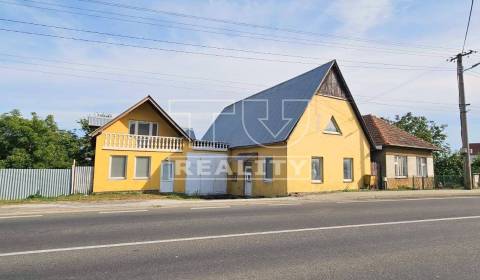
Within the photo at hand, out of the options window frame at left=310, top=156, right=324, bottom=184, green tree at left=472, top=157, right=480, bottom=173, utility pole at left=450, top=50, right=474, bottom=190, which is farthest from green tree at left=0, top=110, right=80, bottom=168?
green tree at left=472, top=157, right=480, bottom=173

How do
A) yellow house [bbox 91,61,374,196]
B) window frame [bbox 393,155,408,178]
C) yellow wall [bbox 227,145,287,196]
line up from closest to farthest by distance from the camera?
yellow wall [bbox 227,145,287,196] < yellow house [bbox 91,61,374,196] < window frame [bbox 393,155,408,178]

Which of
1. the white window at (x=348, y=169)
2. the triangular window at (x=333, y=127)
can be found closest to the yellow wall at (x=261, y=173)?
the triangular window at (x=333, y=127)

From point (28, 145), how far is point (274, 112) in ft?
60.5

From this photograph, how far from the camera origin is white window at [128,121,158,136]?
75.1ft

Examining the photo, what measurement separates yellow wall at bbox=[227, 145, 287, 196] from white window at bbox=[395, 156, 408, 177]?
9528mm

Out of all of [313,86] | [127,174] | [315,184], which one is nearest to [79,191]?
[127,174]

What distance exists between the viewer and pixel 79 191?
19484 mm

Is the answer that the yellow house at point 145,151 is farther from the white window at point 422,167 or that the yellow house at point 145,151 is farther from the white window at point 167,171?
the white window at point 422,167

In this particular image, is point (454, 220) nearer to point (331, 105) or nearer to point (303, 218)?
point (303, 218)

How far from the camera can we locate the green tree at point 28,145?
2469cm

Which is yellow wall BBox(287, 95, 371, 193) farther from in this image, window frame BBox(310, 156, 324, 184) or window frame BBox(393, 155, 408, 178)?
window frame BBox(393, 155, 408, 178)

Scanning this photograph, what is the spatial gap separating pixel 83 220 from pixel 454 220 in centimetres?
1030

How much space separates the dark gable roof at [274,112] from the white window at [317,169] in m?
2.84

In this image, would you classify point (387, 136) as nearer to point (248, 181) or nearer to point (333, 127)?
point (333, 127)
